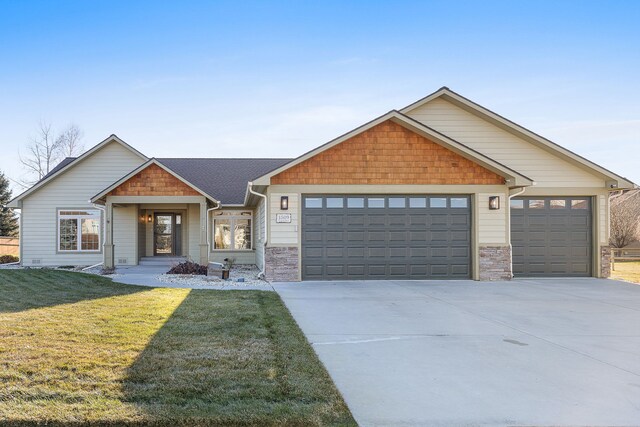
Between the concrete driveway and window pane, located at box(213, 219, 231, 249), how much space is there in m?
9.76

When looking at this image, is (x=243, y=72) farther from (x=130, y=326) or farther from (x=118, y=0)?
(x=130, y=326)

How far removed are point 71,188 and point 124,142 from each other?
9.73ft

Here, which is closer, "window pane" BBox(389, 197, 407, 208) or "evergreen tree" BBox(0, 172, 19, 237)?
"window pane" BBox(389, 197, 407, 208)

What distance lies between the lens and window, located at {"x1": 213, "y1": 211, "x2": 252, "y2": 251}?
1866 centimetres

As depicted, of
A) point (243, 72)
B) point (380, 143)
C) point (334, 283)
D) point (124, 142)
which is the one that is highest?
point (243, 72)

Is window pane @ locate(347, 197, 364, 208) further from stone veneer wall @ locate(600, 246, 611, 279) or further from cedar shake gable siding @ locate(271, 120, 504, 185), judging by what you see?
stone veneer wall @ locate(600, 246, 611, 279)

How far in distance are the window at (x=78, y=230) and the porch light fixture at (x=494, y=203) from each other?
1538cm

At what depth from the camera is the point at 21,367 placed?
4145 millimetres

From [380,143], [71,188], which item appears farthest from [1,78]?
[380,143]

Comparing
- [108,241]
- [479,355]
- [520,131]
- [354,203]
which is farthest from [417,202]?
[108,241]

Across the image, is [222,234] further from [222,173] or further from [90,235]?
[90,235]

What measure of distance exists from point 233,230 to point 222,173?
349 cm

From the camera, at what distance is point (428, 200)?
1259 centimetres

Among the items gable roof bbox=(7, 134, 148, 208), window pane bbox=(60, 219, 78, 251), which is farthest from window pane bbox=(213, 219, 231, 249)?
window pane bbox=(60, 219, 78, 251)
